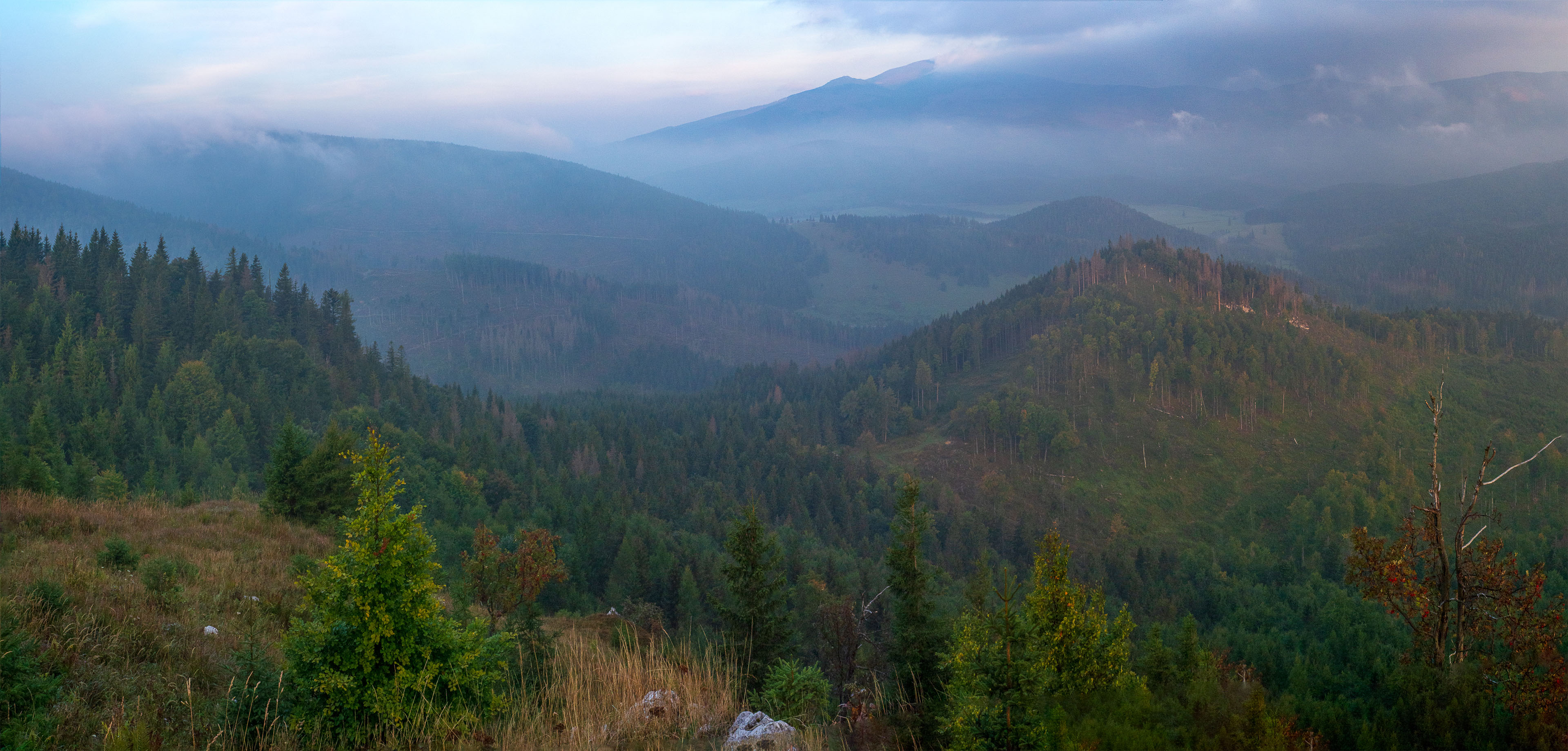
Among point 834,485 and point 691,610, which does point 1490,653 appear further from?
point 834,485

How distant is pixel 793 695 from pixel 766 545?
1708cm

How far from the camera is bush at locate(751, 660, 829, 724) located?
11.8 m

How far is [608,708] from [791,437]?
168 metres

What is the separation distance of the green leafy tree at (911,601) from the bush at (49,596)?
20679mm

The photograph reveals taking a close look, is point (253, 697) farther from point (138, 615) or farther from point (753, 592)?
point (753, 592)

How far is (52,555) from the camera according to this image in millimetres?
15289

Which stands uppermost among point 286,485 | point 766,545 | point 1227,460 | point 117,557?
point 117,557

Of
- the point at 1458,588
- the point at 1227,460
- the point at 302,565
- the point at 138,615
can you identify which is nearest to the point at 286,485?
the point at 302,565

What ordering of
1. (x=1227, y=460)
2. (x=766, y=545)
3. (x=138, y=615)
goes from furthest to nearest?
(x=1227, y=460), (x=766, y=545), (x=138, y=615)

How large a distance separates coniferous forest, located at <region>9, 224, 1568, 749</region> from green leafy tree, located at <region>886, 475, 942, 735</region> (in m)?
0.15

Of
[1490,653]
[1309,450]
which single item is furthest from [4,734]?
[1309,450]

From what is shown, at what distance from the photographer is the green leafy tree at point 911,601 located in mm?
26359

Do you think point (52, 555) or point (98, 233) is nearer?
point (52, 555)

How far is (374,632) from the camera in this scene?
850 centimetres
